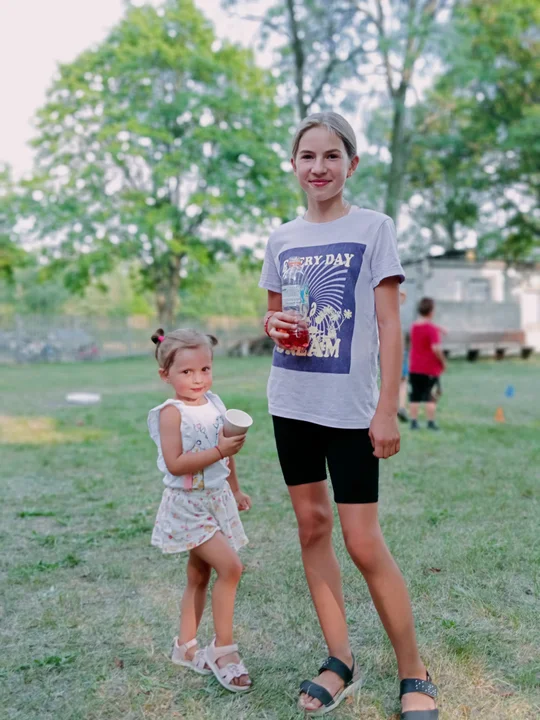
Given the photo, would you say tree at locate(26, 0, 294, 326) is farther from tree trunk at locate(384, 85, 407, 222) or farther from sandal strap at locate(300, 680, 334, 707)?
sandal strap at locate(300, 680, 334, 707)

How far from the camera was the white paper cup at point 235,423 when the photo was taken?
2.49 m

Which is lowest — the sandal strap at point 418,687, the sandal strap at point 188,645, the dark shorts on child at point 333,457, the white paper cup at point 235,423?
the sandal strap at point 188,645

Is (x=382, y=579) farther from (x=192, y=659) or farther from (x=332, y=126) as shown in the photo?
(x=332, y=126)

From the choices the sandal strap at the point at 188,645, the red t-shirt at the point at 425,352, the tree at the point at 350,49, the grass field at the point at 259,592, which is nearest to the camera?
the grass field at the point at 259,592

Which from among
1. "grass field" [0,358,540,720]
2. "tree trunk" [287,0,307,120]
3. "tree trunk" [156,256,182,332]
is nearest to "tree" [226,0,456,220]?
"tree trunk" [287,0,307,120]

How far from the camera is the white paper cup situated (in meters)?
2.49

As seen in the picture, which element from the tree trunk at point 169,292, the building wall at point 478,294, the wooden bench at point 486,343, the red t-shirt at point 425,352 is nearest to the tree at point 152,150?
the tree trunk at point 169,292

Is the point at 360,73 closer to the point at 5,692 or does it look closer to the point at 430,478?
the point at 430,478

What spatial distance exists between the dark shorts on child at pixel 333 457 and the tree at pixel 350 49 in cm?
1967

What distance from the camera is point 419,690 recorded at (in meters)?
2.30

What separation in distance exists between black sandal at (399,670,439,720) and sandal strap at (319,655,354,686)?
213 mm

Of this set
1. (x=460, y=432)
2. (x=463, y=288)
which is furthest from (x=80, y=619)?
(x=463, y=288)

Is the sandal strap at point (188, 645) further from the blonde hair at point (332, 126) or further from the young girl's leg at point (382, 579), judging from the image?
the blonde hair at point (332, 126)

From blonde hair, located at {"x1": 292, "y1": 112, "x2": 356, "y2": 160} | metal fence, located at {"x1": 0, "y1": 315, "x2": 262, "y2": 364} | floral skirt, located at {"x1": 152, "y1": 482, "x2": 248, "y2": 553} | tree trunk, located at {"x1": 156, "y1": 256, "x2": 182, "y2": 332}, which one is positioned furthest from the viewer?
tree trunk, located at {"x1": 156, "y1": 256, "x2": 182, "y2": 332}
